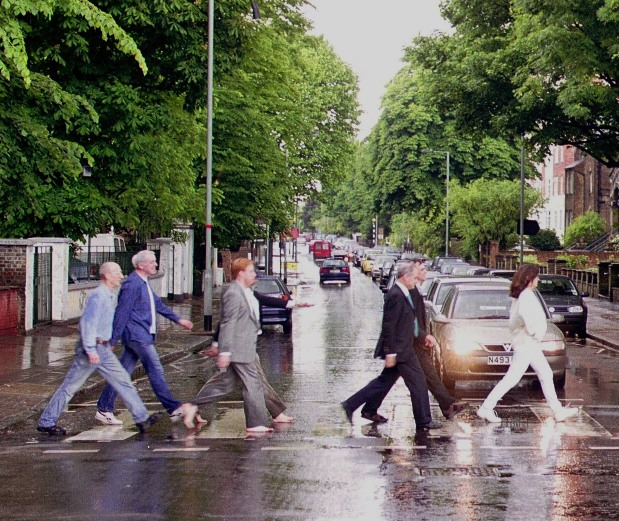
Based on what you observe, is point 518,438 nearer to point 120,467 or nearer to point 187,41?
point 120,467

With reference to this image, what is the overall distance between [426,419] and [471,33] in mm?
30819

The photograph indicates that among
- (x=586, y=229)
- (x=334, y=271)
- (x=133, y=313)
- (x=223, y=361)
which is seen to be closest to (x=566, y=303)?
(x=133, y=313)

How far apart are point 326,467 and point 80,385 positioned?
11.8ft

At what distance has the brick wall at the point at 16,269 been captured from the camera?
2708cm

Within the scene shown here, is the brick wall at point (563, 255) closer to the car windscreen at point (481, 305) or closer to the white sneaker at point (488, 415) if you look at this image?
the car windscreen at point (481, 305)

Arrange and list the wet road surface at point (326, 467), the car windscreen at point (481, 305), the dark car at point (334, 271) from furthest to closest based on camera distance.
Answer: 1. the dark car at point (334, 271)
2. the car windscreen at point (481, 305)
3. the wet road surface at point (326, 467)

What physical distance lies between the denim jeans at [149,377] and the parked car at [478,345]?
4566 millimetres

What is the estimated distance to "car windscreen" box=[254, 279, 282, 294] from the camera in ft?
110

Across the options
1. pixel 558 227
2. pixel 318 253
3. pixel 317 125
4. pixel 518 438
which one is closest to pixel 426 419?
pixel 518 438

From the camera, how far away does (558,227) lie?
310 feet

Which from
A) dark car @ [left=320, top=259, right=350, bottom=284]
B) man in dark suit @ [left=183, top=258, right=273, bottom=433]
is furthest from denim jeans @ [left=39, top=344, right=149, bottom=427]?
dark car @ [left=320, top=259, right=350, bottom=284]

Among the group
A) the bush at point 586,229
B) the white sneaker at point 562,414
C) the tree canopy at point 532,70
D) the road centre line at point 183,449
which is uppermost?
the tree canopy at point 532,70

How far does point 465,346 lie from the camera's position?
55.6ft

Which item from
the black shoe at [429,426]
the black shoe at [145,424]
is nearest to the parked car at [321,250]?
the black shoe at [145,424]
